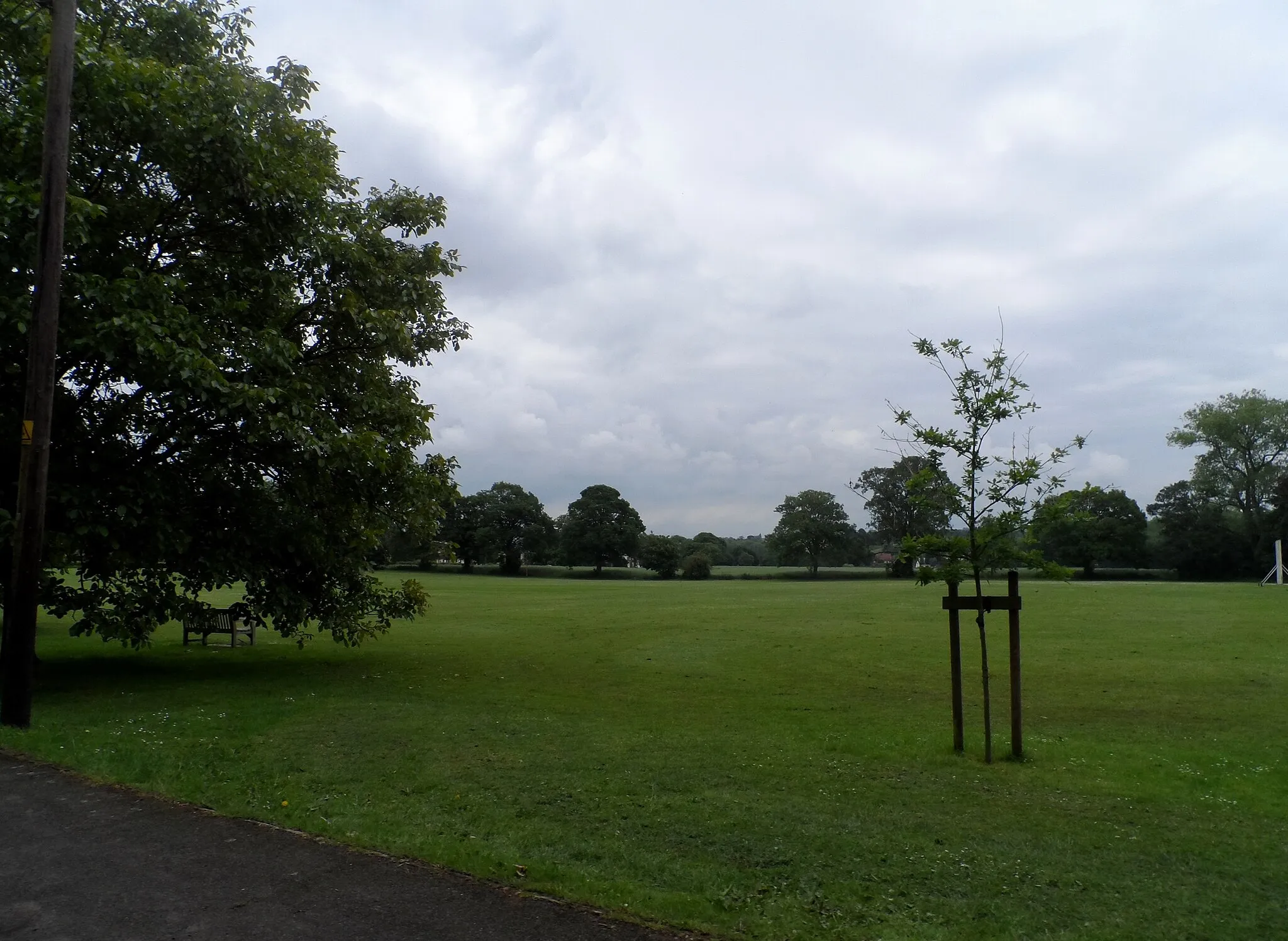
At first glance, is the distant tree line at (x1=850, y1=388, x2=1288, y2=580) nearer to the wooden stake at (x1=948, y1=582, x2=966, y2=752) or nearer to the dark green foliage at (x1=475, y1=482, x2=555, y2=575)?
the dark green foliage at (x1=475, y1=482, x2=555, y2=575)

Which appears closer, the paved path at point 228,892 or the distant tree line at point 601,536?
the paved path at point 228,892

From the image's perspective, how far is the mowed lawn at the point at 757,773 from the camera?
20.0ft

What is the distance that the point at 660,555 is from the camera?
116m

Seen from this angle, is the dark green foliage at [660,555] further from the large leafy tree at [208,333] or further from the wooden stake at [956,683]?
the wooden stake at [956,683]

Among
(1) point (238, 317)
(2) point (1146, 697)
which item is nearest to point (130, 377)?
(1) point (238, 317)

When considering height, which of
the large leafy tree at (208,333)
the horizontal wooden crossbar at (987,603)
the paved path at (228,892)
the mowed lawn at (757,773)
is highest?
the large leafy tree at (208,333)

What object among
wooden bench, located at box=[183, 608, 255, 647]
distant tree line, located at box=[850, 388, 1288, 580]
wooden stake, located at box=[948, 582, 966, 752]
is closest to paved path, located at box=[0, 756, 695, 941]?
wooden stake, located at box=[948, 582, 966, 752]

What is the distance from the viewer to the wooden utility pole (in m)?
11.0

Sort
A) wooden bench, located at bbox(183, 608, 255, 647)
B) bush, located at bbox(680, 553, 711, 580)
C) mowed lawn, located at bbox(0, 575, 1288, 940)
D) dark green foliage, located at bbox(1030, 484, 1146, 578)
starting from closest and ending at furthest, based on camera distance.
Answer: mowed lawn, located at bbox(0, 575, 1288, 940)
wooden bench, located at bbox(183, 608, 255, 647)
dark green foliage, located at bbox(1030, 484, 1146, 578)
bush, located at bbox(680, 553, 711, 580)

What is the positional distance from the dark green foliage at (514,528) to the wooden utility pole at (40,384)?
10390 centimetres

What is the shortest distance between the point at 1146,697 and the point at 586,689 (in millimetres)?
10297

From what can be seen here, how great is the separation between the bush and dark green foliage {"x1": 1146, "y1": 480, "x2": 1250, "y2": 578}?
173 feet

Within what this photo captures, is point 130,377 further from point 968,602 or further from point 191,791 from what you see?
point 968,602

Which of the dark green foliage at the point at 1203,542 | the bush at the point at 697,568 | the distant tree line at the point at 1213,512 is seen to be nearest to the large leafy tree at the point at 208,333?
the distant tree line at the point at 1213,512
